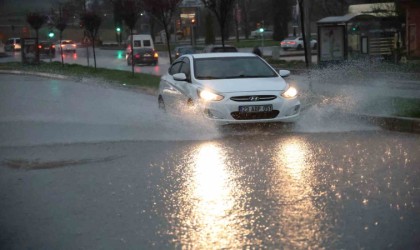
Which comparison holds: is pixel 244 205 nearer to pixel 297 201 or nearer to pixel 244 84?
pixel 297 201

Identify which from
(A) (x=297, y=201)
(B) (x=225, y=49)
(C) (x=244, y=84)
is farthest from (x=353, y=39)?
(A) (x=297, y=201)

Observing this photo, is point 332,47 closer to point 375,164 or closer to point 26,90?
point 26,90

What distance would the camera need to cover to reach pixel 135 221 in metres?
5.55

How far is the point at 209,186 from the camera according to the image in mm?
Result: 6859

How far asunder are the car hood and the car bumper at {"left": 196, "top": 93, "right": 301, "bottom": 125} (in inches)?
7.0

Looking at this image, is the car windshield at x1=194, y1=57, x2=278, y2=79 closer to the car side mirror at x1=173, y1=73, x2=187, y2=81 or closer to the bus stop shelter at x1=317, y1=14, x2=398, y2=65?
the car side mirror at x1=173, y1=73, x2=187, y2=81

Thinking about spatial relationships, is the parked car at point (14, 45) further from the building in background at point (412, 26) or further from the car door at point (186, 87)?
the car door at point (186, 87)

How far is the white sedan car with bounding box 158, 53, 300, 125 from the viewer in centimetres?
1026

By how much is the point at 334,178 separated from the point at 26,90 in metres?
17.3

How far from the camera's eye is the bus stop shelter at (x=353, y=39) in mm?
28922

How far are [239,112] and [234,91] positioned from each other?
35 cm

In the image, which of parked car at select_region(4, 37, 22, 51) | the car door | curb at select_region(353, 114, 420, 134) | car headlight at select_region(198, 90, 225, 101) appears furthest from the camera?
parked car at select_region(4, 37, 22, 51)

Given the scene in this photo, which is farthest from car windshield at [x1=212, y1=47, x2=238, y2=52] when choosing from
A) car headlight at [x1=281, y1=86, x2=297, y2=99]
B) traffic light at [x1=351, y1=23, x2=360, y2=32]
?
car headlight at [x1=281, y1=86, x2=297, y2=99]

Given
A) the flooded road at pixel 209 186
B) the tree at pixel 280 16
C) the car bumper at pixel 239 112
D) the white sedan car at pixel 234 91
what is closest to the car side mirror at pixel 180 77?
the white sedan car at pixel 234 91
